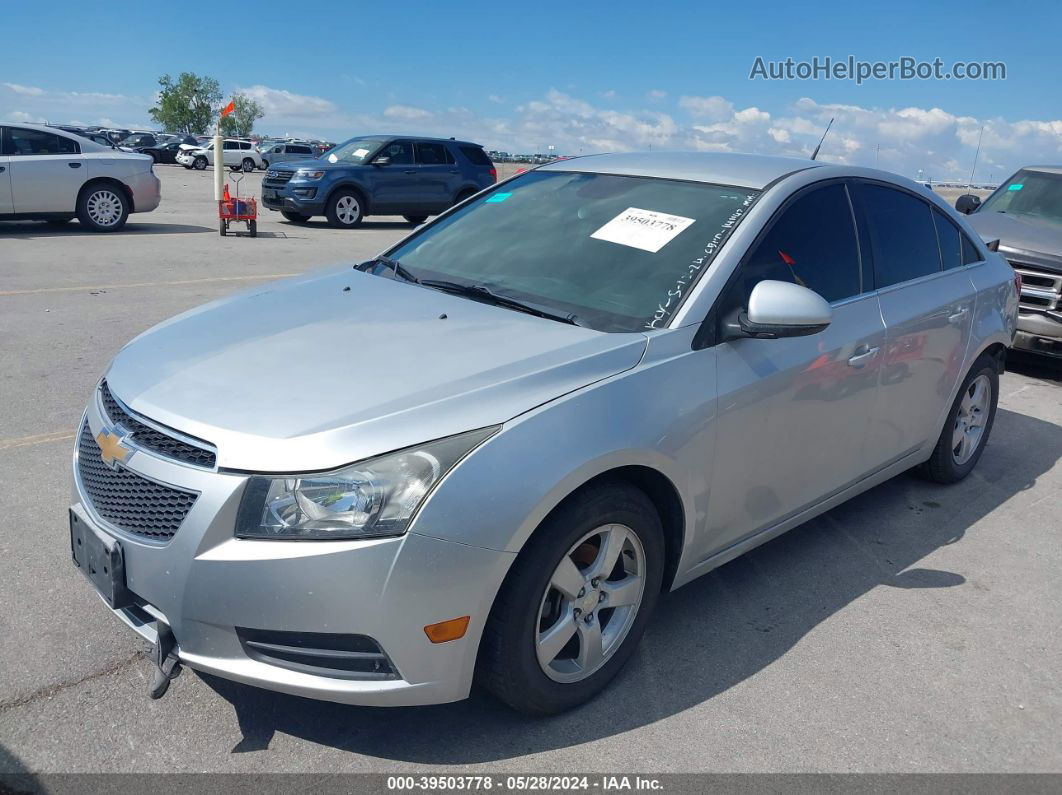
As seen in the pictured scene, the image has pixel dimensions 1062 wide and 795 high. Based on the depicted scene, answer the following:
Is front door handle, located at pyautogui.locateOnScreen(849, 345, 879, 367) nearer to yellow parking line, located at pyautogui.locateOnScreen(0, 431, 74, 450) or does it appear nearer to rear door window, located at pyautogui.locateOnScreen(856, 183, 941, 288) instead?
rear door window, located at pyautogui.locateOnScreen(856, 183, 941, 288)

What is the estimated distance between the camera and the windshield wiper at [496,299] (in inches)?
130

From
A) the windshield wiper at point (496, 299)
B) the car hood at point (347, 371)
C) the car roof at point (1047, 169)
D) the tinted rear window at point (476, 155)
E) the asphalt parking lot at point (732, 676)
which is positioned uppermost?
the car roof at point (1047, 169)

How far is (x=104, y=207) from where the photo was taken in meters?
14.2

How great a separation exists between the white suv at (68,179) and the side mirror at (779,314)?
42.0 feet

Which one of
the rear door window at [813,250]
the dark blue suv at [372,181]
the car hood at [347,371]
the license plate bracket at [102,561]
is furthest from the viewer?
the dark blue suv at [372,181]

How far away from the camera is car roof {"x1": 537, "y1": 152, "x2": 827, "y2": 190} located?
12.7 ft

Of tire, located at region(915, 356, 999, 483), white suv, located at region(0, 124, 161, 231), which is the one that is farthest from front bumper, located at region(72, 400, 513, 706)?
white suv, located at region(0, 124, 161, 231)

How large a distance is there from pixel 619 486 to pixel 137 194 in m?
13.6

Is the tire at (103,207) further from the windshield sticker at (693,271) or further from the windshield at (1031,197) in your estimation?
the windshield sticker at (693,271)

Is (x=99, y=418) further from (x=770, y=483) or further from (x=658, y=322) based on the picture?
(x=770, y=483)

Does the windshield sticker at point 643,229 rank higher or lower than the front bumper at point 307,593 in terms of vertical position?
higher

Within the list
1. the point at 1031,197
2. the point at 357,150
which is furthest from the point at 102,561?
the point at 357,150

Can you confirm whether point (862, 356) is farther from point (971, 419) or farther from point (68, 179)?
point (68, 179)

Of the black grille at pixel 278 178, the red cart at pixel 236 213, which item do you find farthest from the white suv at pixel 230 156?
the red cart at pixel 236 213
